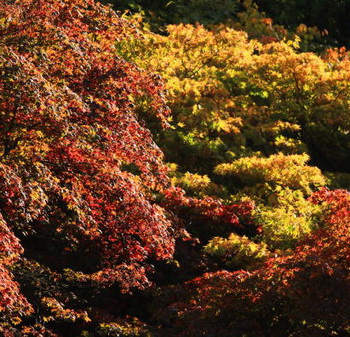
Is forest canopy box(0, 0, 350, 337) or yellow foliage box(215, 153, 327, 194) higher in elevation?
yellow foliage box(215, 153, 327, 194)

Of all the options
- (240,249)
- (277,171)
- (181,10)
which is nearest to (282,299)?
(240,249)

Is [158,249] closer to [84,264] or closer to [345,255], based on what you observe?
[84,264]

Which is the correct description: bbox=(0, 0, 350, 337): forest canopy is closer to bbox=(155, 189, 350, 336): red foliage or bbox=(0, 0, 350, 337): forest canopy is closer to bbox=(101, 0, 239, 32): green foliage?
bbox=(155, 189, 350, 336): red foliage

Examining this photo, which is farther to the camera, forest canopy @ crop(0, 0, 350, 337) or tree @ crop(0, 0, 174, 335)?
forest canopy @ crop(0, 0, 350, 337)

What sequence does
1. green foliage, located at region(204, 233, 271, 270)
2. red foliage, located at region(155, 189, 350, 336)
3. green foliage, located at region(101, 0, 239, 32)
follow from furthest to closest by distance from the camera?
green foliage, located at region(101, 0, 239, 32) → green foliage, located at region(204, 233, 271, 270) → red foliage, located at region(155, 189, 350, 336)

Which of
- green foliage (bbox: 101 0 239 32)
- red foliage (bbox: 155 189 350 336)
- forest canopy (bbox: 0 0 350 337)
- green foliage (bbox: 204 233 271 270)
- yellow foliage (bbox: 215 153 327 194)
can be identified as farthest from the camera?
green foliage (bbox: 101 0 239 32)

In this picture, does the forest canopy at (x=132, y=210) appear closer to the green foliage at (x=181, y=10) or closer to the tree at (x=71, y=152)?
the tree at (x=71, y=152)

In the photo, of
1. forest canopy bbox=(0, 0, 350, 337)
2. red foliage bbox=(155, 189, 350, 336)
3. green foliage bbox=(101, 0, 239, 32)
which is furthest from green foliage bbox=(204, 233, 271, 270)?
green foliage bbox=(101, 0, 239, 32)

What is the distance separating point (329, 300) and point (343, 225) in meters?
1.50

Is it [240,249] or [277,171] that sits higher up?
[277,171]

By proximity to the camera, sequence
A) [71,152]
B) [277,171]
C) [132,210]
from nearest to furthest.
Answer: [71,152] → [132,210] → [277,171]

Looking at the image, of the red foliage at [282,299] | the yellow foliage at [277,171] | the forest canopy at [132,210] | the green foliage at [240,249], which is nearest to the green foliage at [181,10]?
the forest canopy at [132,210]

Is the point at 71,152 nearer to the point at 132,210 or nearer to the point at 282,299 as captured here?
the point at 132,210

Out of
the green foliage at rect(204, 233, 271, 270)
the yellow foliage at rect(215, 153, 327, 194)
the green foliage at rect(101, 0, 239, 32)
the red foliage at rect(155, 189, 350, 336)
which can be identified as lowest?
the red foliage at rect(155, 189, 350, 336)
